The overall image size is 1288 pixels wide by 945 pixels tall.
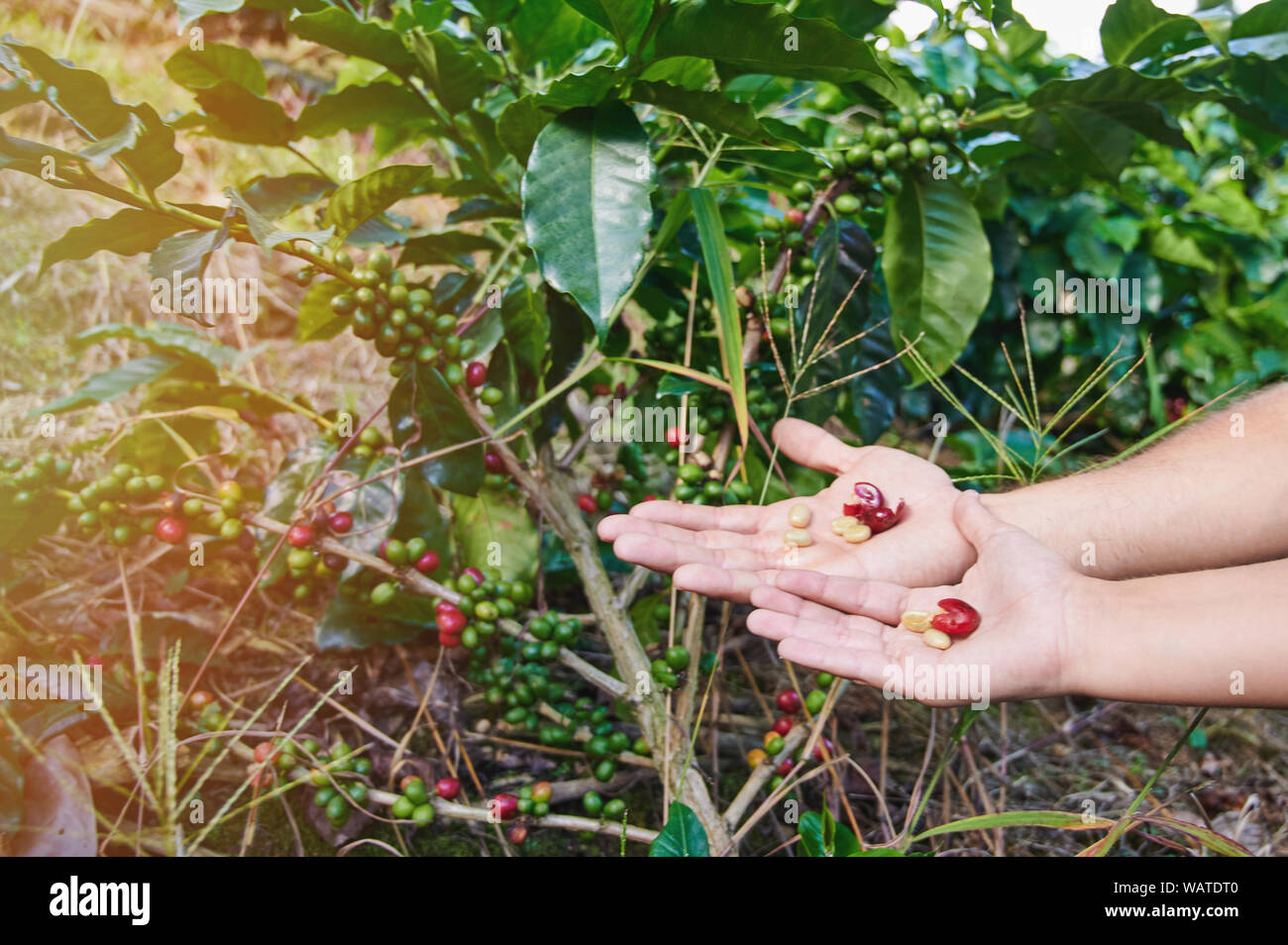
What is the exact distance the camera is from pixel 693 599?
1.13 meters

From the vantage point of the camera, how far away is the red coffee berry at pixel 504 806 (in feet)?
3.50

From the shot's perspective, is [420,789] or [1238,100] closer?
[420,789]

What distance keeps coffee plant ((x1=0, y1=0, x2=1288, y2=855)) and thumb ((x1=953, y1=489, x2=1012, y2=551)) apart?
0.10 meters

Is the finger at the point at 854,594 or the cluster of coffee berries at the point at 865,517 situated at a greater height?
the cluster of coffee berries at the point at 865,517

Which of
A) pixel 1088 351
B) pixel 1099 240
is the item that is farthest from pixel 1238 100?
pixel 1088 351

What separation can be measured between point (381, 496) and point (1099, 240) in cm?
174

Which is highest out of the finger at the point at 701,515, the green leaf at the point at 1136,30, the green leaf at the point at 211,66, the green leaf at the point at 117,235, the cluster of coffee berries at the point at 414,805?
the green leaf at the point at 1136,30

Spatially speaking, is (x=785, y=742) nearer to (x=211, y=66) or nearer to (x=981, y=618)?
(x=981, y=618)

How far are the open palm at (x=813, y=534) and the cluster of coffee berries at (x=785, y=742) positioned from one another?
172mm

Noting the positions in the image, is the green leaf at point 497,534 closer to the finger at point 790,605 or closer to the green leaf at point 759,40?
the finger at point 790,605

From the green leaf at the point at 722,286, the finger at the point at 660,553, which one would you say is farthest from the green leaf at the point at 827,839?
the green leaf at the point at 722,286

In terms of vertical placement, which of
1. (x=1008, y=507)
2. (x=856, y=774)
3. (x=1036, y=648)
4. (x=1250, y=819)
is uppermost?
(x=1008, y=507)

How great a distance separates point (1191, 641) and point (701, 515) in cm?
58
